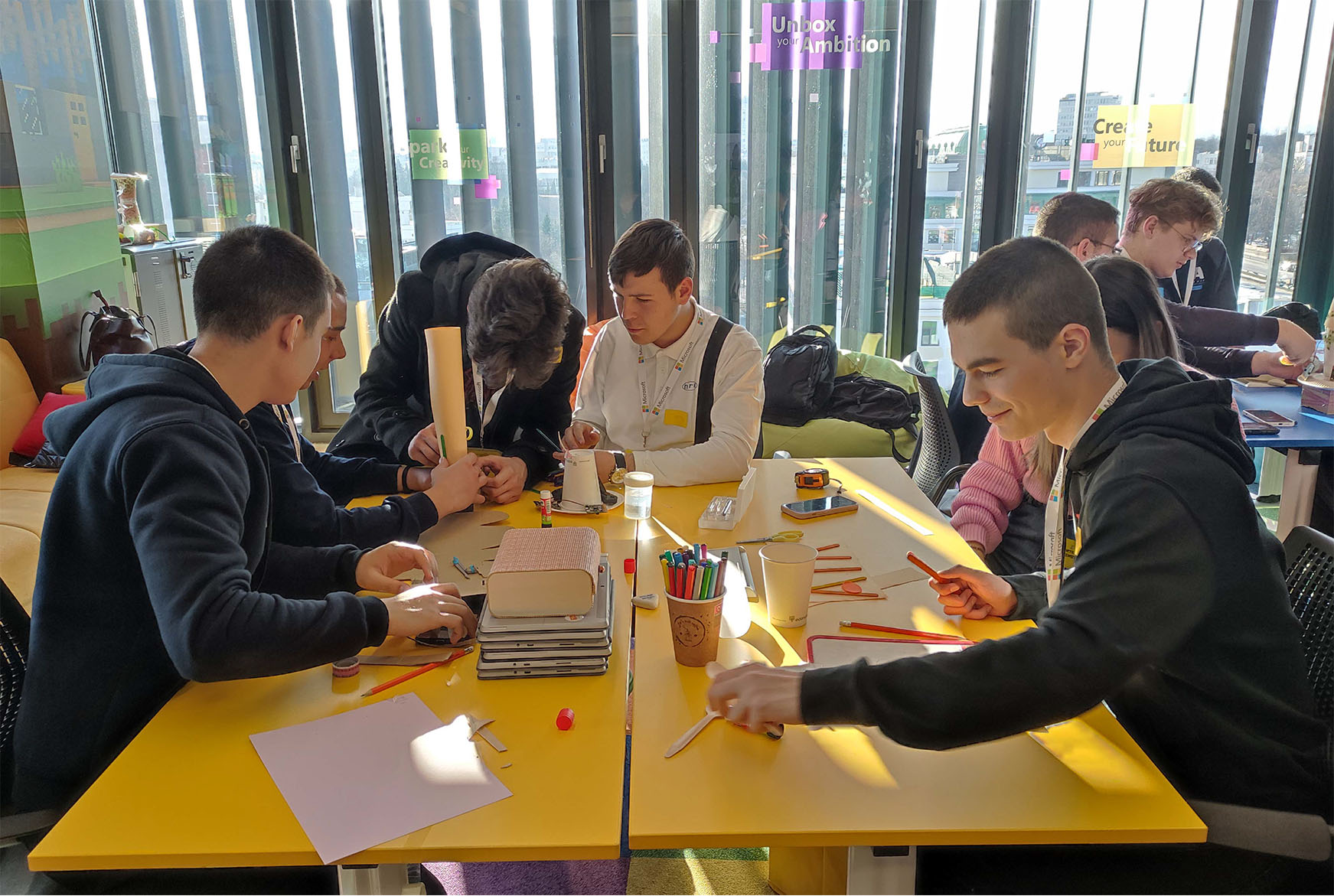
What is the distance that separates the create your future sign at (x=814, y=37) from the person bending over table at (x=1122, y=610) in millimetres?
3768

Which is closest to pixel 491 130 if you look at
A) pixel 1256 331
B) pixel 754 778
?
pixel 1256 331

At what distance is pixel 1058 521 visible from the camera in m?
1.53

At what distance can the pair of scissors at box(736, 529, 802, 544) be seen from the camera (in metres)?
2.06

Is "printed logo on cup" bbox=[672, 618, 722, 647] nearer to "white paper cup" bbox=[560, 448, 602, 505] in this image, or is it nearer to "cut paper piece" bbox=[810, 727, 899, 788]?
"cut paper piece" bbox=[810, 727, 899, 788]

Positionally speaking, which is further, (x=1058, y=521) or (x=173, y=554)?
(x=1058, y=521)

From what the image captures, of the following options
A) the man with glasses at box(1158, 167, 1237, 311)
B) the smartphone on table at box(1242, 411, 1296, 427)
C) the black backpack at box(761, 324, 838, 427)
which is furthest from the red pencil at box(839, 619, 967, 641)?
the man with glasses at box(1158, 167, 1237, 311)

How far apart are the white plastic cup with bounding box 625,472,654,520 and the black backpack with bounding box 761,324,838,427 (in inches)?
89.4

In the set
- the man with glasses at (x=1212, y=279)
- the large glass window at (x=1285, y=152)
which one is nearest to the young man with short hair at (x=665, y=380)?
the man with glasses at (x=1212, y=279)

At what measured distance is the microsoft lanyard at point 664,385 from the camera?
116 inches

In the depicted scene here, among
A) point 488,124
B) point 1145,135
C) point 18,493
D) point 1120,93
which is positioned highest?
point 1120,93

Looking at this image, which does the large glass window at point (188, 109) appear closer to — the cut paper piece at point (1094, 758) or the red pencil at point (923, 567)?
the red pencil at point (923, 567)

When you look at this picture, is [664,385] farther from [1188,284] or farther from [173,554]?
[1188,284]

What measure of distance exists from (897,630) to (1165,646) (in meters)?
0.49

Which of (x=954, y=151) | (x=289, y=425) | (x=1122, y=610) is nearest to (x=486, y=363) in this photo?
(x=289, y=425)
